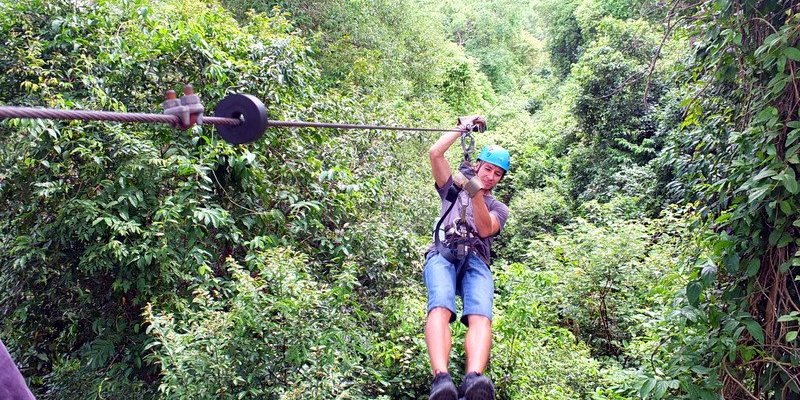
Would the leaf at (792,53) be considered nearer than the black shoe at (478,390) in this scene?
Yes

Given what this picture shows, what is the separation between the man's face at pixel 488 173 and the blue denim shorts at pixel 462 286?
363 mm

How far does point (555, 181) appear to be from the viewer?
12.0 metres

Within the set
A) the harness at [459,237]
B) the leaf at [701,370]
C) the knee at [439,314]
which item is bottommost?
the leaf at [701,370]

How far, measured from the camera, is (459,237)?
9.95ft

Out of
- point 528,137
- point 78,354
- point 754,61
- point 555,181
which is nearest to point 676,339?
point 754,61

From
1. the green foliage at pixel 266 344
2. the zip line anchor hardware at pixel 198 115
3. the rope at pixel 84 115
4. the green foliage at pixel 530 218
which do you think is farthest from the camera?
the green foliage at pixel 530 218

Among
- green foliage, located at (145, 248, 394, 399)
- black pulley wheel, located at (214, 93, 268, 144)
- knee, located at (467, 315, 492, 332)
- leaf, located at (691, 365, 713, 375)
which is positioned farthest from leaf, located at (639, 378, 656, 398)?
black pulley wheel, located at (214, 93, 268, 144)

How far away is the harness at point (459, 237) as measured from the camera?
9.94 feet

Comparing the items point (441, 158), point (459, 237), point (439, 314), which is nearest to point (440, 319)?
point (439, 314)

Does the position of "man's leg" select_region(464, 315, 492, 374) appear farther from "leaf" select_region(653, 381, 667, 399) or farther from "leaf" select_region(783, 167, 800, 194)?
"leaf" select_region(783, 167, 800, 194)

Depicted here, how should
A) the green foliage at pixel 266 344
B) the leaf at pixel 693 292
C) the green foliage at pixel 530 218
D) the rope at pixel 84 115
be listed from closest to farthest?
1. the rope at pixel 84 115
2. the leaf at pixel 693 292
3. the green foliage at pixel 266 344
4. the green foliage at pixel 530 218

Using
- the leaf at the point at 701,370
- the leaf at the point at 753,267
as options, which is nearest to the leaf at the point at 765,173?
the leaf at the point at 753,267

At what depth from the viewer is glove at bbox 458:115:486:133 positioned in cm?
304

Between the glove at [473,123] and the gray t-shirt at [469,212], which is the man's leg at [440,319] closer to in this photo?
the gray t-shirt at [469,212]
